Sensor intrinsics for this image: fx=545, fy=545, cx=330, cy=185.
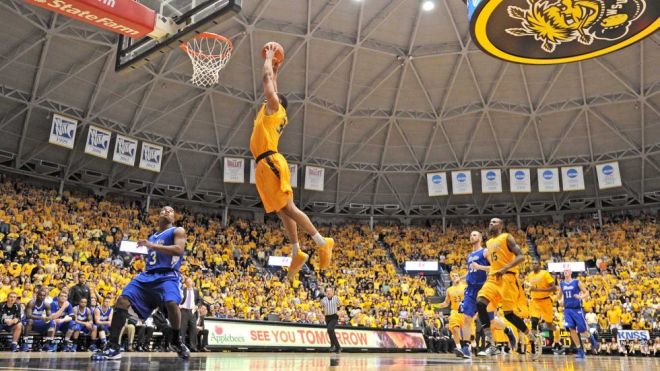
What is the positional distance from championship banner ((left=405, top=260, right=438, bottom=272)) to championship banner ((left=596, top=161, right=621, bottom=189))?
10.0 metres

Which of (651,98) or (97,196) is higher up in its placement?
(651,98)

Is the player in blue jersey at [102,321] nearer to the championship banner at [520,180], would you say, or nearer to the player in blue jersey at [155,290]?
the player in blue jersey at [155,290]

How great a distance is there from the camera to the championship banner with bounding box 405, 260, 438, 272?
105 feet

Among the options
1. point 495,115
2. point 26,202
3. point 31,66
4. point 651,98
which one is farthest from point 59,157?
point 651,98

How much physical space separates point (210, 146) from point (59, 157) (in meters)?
7.31

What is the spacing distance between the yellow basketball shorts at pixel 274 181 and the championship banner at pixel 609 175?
90.1 feet

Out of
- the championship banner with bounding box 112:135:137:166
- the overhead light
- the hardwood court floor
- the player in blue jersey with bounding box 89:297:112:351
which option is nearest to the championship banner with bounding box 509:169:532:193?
the overhead light

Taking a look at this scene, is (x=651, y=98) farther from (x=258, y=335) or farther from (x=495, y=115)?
(x=258, y=335)

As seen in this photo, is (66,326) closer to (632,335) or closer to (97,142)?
(97,142)

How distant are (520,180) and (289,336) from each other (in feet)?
61.7

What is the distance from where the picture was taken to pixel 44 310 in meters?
12.5

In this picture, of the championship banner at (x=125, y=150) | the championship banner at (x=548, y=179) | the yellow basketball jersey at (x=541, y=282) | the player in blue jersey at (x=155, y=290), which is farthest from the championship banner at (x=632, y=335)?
the championship banner at (x=125, y=150)

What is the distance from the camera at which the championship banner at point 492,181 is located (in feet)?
98.3

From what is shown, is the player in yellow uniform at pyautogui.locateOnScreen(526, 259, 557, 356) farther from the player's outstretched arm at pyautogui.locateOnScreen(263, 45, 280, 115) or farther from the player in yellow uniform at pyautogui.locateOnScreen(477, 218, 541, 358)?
the player's outstretched arm at pyautogui.locateOnScreen(263, 45, 280, 115)
